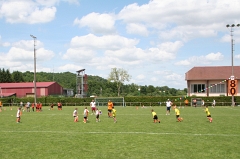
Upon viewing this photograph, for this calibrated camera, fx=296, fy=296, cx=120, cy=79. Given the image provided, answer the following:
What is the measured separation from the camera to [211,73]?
2559 inches

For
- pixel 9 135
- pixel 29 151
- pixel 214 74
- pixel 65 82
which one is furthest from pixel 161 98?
pixel 65 82

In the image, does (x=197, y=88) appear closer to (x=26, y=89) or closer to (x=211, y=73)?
(x=211, y=73)

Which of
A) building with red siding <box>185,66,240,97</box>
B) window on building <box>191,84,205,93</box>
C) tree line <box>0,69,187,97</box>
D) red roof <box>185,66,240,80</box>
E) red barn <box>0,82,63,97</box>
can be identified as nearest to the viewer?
building with red siding <box>185,66,240,97</box>

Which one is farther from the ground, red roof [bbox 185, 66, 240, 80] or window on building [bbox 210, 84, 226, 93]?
red roof [bbox 185, 66, 240, 80]

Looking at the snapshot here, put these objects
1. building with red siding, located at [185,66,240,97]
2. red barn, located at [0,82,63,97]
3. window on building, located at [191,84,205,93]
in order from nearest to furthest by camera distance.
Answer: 1. building with red siding, located at [185,66,240,97]
2. window on building, located at [191,84,205,93]
3. red barn, located at [0,82,63,97]

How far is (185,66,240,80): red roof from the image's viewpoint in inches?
A: 2498

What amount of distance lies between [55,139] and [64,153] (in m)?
3.64

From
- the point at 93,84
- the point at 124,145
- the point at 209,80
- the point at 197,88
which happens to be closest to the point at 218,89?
the point at 209,80

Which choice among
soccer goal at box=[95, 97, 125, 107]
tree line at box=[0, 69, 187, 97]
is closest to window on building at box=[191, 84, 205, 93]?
soccer goal at box=[95, 97, 125, 107]

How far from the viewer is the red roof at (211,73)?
63438 mm

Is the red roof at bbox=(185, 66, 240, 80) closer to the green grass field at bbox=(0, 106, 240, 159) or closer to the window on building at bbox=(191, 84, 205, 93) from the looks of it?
the window on building at bbox=(191, 84, 205, 93)

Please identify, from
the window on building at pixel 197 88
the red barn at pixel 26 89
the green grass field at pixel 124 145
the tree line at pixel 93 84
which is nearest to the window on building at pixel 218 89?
the window on building at pixel 197 88

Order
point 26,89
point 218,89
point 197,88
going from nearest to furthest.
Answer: point 218,89 < point 197,88 < point 26,89

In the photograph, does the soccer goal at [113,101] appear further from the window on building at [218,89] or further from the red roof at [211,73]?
the window on building at [218,89]
